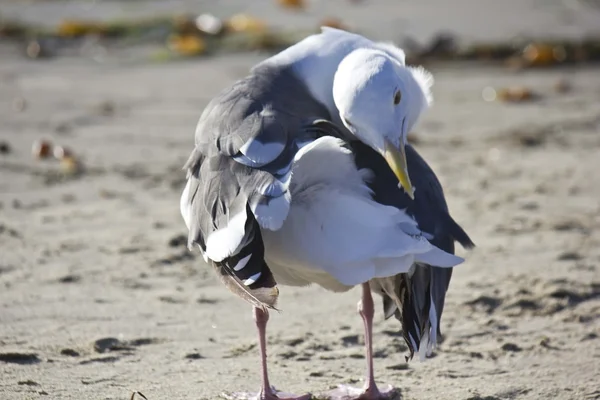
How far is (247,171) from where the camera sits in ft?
11.1

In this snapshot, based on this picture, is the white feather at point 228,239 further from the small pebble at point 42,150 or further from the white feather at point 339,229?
the small pebble at point 42,150

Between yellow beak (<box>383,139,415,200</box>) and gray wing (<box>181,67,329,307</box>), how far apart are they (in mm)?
261

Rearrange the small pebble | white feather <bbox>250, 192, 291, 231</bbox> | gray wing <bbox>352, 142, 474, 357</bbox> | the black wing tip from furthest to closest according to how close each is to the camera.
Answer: the small pebble < the black wing tip < gray wing <bbox>352, 142, 474, 357</bbox> < white feather <bbox>250, 192, 291, 231</bbox>

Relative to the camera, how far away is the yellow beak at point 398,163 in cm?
340

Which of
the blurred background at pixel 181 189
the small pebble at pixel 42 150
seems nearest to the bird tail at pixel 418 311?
the blurred background at pixel 181 189

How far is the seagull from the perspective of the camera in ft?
10.5

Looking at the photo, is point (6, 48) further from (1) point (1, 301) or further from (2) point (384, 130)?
(2) point (384, 130)

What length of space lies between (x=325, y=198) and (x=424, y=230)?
386 mm

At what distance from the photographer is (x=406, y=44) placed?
8.75 metres

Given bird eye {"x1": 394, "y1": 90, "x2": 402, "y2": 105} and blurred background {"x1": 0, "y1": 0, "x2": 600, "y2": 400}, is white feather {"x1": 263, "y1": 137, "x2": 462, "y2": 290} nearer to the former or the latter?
bird eye {"x1": 394, "y1": 90, "x2": 402, "y2": 105}

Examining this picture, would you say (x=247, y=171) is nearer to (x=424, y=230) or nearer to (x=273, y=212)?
(x=273, y=212)

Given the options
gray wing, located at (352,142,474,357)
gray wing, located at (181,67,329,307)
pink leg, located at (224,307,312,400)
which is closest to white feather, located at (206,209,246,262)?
gray wing, located at (181,67,329,307)

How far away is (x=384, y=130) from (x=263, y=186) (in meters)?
0.50

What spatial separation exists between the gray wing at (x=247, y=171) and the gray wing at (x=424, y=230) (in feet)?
0.86
